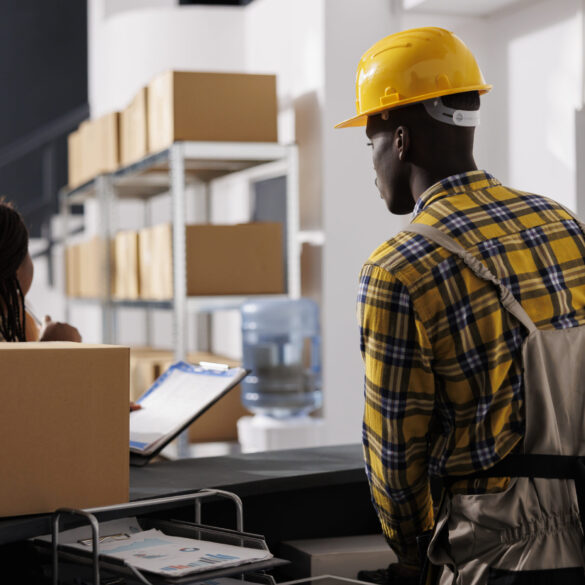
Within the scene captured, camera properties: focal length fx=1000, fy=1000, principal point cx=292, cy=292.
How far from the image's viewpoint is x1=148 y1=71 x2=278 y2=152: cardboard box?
14.3 feet

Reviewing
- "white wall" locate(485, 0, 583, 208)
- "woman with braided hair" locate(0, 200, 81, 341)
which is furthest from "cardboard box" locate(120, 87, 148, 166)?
"woman with braided hair" locate(0, 200, 81, 341)

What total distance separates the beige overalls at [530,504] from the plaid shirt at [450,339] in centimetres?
2

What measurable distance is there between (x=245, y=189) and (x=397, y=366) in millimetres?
4092

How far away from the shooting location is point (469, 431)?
54.9 inches

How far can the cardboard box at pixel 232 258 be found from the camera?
174 inches

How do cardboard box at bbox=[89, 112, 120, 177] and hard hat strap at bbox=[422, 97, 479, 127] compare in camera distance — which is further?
cardboard box at bbox=[89, 112, 120, 177]

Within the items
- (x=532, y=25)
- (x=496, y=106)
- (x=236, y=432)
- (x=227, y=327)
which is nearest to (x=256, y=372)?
(x=236, y=432)

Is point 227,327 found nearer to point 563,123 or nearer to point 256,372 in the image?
point 256,372

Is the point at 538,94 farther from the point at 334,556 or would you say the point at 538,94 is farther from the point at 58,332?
the point at 334,556

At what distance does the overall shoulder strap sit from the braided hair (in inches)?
45.0

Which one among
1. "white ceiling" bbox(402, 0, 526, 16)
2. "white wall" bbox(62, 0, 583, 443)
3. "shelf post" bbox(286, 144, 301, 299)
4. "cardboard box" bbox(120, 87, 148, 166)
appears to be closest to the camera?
"white wall" bbox(62, 0, 583, 443)

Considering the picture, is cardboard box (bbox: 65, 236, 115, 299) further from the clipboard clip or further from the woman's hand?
the clipboard clip

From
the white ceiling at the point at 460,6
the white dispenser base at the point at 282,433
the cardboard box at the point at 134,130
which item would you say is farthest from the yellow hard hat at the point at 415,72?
the cardboard box at the point at 134,130

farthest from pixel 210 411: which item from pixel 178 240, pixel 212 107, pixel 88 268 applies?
pixel 88 268
